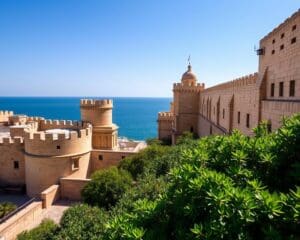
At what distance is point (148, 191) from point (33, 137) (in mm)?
12903

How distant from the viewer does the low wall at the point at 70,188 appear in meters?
19.5

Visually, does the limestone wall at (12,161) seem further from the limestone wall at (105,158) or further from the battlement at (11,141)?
the limestone wall at (105,158)

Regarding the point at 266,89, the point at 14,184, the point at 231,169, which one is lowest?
the point at 14,184

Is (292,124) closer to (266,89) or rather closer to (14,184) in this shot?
(266,89)

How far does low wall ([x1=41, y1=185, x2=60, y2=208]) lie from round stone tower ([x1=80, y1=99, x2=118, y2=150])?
8.68 metres

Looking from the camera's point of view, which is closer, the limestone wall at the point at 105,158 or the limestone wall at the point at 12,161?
the limestone wall at the point at 12,161

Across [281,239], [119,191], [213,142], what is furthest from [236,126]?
[281,239]

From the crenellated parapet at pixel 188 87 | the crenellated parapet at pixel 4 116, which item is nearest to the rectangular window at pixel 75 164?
the crenellated parapet at pixel 4 116

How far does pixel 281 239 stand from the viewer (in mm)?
3771

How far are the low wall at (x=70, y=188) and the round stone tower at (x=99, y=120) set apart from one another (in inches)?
317

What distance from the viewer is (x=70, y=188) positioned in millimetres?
19766

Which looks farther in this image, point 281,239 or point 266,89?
point 266,89

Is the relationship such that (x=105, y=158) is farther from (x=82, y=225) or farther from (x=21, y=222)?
(x=82, y=225)

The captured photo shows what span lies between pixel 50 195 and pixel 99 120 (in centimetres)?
1060
